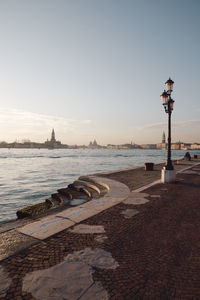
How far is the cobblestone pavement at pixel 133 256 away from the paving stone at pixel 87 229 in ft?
0.18

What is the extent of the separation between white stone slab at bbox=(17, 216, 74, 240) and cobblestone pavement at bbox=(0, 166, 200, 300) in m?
0.22

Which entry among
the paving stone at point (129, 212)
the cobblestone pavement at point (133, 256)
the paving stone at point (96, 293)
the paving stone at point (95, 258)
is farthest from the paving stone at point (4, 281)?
the paving stone at point (129, 212)

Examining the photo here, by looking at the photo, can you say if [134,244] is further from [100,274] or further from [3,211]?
[3,211]

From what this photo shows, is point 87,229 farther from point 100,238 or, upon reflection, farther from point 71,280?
point 71,280

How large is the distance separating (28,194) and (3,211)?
4018 millimetres

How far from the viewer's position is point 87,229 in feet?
13.9

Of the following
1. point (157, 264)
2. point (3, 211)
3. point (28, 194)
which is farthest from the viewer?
point (28, 194)

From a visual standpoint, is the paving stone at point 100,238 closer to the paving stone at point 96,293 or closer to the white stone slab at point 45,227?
the white stone slab at point 45,227

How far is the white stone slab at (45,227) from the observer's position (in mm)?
3945

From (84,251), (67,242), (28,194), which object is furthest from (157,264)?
(28,194)

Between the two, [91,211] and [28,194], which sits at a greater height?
[91,211]

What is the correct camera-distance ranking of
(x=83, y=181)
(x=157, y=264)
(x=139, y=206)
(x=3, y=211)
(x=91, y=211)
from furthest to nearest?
(x=83, y=181) → (x=3, y=211) → (x=139, y=206) → (x=91, y=211) → (x=157, y=264)

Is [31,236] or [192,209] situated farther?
[192,209]

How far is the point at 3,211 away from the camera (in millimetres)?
10438
